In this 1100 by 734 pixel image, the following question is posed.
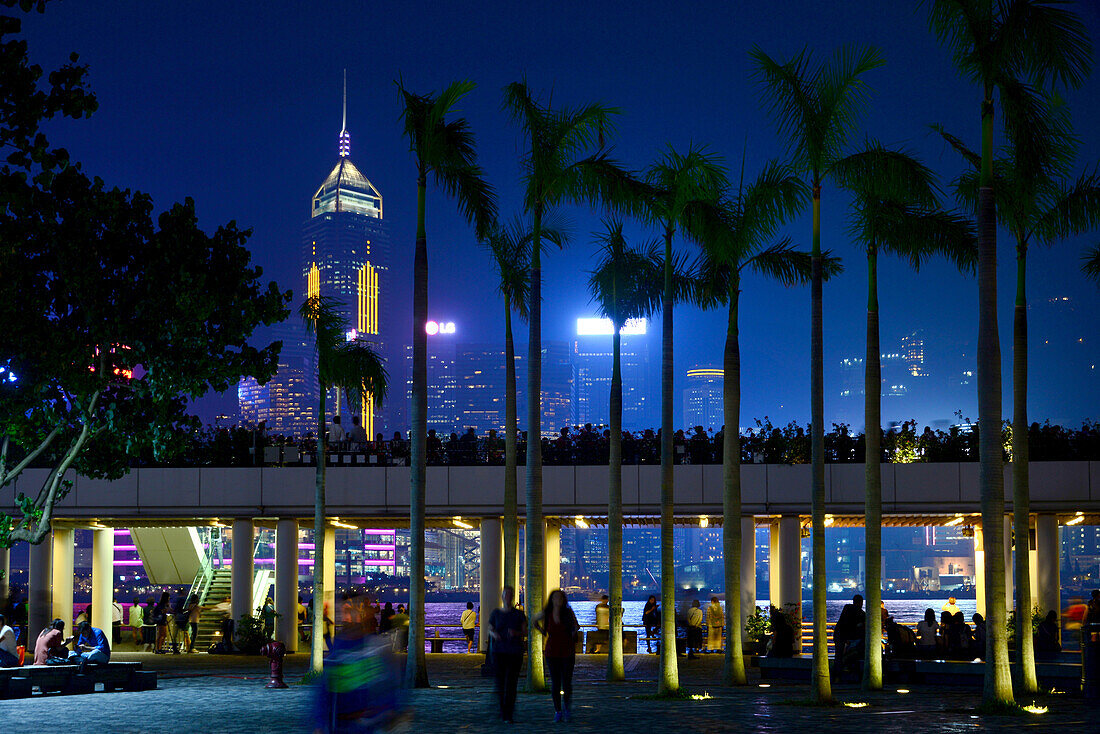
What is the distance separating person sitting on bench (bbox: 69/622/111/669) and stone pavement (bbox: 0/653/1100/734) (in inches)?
28.4

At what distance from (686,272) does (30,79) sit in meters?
11.4

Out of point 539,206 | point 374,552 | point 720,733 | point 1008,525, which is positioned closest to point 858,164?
point 539,206

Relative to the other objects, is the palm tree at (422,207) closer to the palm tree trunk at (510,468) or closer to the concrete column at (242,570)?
the palm tree trunk at (510,468)

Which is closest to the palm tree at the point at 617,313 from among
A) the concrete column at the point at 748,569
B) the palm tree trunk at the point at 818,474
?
the palm tree trunk at the point at 818,474

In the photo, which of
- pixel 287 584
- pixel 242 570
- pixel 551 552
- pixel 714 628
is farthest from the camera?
pixel 551 552

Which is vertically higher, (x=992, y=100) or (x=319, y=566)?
(x=992, y=100)

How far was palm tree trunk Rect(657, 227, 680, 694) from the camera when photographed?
18.0 m

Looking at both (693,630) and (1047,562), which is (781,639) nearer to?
(693,630)

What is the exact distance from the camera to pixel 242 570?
104ft

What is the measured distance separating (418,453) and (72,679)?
6.47 m

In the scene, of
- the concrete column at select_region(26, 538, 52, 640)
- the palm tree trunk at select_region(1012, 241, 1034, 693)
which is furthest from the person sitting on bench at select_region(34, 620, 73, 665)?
the palm tree trunk at select_region(1012, 241, 1034, 693)

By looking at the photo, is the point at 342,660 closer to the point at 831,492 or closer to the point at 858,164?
the point at 858,164

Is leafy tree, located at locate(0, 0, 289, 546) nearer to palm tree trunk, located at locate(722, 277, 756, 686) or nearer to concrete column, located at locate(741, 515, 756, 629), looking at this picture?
palm tree trunk, located at locate(722, 277, 756, 686)

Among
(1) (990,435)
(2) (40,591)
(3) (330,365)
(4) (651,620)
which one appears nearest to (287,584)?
(2) (40,591)
